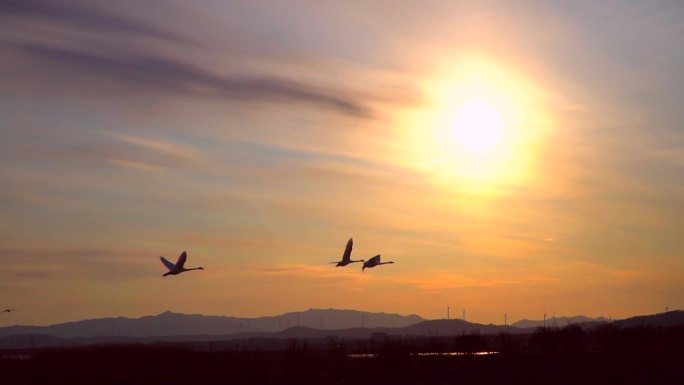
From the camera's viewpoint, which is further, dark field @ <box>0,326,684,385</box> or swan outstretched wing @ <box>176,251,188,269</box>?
swan outstretched wing @ <box>176,251,188,269</box>

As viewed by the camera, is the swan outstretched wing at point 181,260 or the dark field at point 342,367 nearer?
the dark field at point 342,367

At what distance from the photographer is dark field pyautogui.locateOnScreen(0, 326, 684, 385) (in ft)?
149

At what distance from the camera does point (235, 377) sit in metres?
46.2

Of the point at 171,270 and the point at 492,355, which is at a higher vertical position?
the point at 171,270

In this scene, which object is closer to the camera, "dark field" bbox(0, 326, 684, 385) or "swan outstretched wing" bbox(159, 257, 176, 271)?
"dark field" bbox(0, 326, 684, 385)

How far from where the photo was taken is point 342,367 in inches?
1897

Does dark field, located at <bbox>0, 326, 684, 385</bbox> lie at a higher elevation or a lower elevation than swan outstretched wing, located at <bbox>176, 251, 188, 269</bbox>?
lower

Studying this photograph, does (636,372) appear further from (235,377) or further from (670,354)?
(235,377)

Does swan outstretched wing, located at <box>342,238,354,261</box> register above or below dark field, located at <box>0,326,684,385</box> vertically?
above

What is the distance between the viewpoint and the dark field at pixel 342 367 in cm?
4544

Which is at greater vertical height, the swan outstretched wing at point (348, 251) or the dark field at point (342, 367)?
the swan outstretched wing at point (348, 251)

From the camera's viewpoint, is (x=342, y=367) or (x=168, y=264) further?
(x=168, y=264)

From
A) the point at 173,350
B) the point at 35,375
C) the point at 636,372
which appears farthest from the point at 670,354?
the point at 35,375

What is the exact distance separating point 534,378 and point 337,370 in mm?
9071
